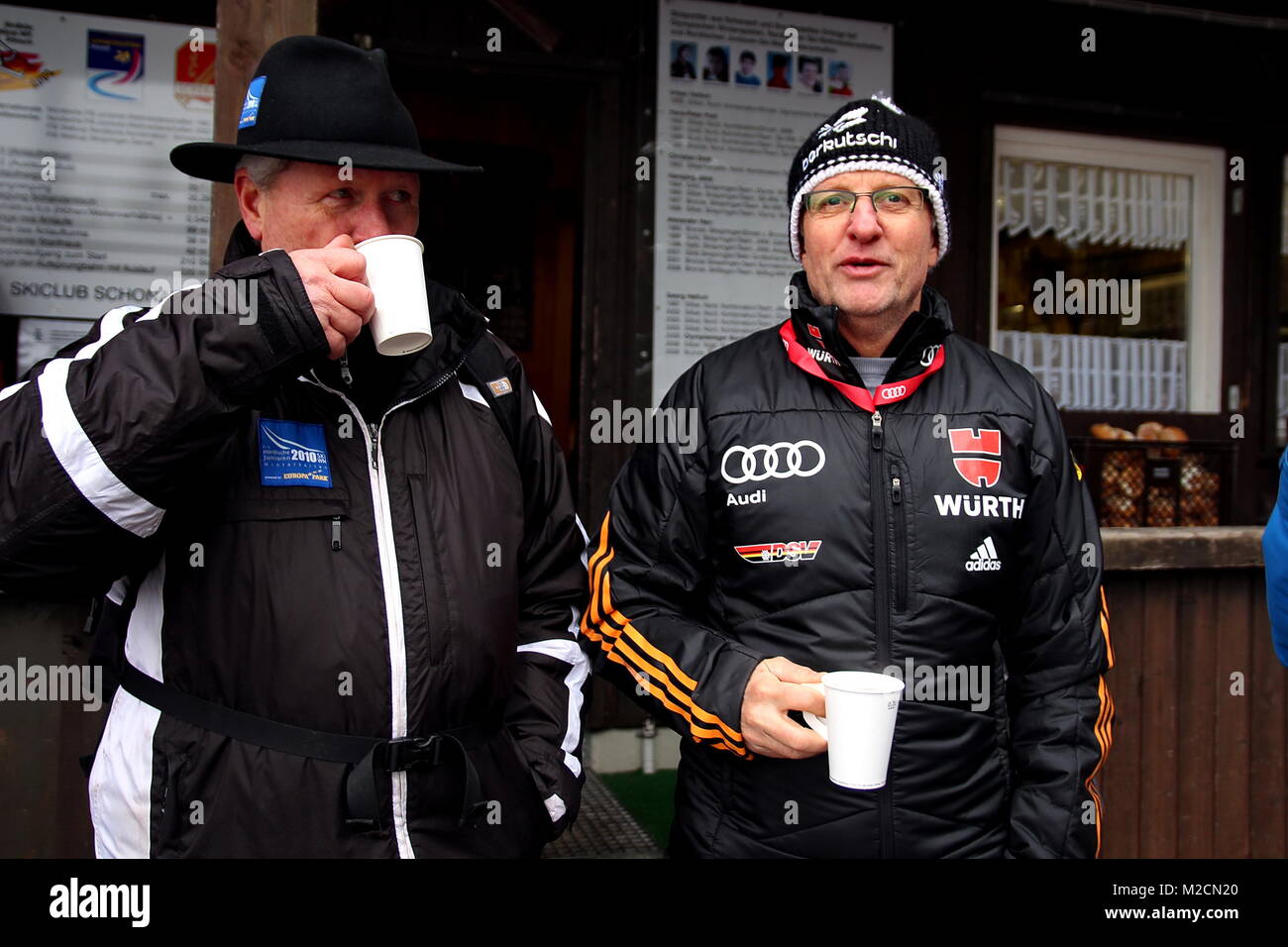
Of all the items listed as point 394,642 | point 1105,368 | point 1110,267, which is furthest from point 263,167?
point 1110,267

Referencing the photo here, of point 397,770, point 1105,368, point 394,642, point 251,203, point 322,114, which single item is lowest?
point 397,770

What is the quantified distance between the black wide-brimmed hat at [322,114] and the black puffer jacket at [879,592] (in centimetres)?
76

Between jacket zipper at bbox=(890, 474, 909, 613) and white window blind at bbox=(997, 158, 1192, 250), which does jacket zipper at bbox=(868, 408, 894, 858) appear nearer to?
jacket zipper at bbox=(890, 474, 909, 613)

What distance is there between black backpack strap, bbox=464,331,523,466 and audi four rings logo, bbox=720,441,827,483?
0.41 m

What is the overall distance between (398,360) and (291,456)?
26 cm

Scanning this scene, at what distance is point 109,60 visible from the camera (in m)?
4.25

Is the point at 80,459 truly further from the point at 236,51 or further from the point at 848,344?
the point at 236,51

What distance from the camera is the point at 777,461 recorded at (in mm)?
1887

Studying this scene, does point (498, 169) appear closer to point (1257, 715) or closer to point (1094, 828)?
point (1257, 715)

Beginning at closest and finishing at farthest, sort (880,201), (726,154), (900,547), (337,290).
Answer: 1. (337,290)
2. (900,547)
3. (880,201)
4. (726,154)

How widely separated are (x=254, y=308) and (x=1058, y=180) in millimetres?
5431

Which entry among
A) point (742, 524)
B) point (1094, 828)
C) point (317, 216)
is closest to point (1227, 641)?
point (1094, 828)

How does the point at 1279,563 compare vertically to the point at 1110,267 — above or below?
below

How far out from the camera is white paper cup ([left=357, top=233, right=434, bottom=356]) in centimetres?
157
